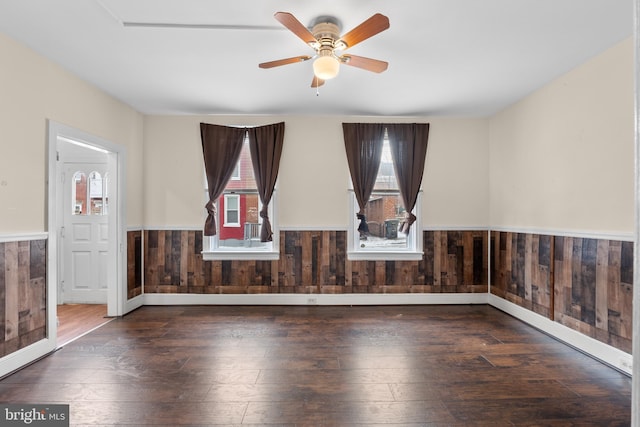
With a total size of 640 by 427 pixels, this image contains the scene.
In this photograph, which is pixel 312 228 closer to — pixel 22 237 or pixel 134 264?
pixel 134 264

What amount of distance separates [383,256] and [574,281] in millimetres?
2200

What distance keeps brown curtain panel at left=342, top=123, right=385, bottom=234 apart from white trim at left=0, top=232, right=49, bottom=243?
3.47 metres

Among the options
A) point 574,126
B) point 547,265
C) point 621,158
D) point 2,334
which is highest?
point 574,126

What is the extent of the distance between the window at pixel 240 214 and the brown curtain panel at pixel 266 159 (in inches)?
6.8

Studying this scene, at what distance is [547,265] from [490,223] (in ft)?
4.24

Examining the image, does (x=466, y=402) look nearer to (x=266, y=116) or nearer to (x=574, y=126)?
(x=574, y=126)

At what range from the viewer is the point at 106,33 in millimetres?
2752

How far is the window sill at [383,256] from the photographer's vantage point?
193 inches

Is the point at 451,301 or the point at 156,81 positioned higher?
the point at 156,81

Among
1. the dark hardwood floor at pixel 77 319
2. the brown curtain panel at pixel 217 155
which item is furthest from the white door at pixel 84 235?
the brown curtain panel at pixel 217 155

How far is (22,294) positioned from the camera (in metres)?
2.95

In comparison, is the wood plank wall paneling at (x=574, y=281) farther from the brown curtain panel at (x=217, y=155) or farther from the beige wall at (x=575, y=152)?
the brown curtain panel at (x=217, y=155)

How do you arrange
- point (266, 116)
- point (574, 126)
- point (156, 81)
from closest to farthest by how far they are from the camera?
1. point (574, 126)
2. point (156, 81)
3. point (266, 116)

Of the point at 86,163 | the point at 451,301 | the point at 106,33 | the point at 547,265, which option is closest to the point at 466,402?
the point at 547,265
